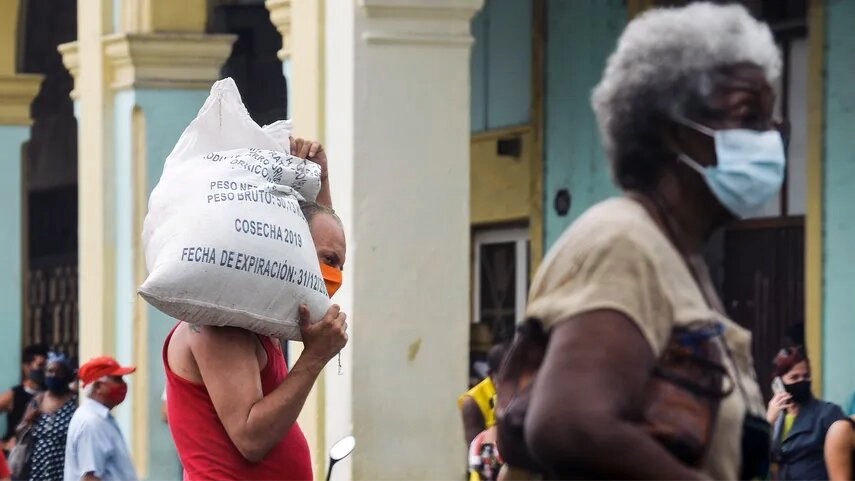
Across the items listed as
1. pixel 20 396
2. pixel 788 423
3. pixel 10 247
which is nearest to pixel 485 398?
pixel 788 423

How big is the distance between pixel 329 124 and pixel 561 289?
8032 millimetres

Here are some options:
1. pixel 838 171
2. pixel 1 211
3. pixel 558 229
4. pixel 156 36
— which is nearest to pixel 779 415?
pixel 838 171

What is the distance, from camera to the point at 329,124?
37.1 feet

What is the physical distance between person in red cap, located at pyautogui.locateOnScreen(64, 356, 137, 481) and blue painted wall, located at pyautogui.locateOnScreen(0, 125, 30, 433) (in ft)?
→ 20.7

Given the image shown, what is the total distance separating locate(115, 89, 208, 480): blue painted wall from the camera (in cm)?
1446

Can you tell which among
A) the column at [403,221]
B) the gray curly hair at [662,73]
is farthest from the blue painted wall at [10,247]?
the gray curly hair at [662,73]

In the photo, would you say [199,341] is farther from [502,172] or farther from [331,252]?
[502,172]

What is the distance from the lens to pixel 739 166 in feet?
11.2

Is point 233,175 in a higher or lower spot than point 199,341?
higher


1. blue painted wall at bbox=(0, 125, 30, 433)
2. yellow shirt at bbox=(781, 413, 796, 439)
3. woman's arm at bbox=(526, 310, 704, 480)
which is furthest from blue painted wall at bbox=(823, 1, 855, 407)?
woman's arm at bbox=(526, 310, 704, 480)

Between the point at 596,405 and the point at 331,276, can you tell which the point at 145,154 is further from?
the point at 596,405

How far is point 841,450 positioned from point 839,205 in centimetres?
243

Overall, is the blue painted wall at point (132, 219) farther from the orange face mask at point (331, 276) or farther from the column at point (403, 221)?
the orange face mask at point (331, 276)

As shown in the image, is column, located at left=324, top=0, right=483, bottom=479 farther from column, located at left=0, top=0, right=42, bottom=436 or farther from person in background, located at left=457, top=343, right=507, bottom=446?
column, located at left=0, top=0, right=42, bottom=436
